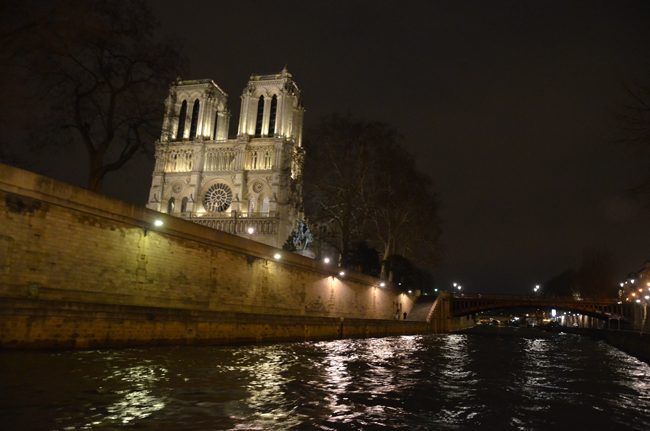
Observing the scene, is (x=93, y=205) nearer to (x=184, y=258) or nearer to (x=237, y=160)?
(x=184, y=258)

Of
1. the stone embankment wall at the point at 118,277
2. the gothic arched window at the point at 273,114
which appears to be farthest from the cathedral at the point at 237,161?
the stone embankment wall at the point at 118,277

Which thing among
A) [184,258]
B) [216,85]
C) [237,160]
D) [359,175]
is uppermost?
[216,85]

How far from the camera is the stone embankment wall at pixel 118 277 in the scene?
40.7 feet

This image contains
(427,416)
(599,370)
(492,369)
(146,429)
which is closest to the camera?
(146,429)

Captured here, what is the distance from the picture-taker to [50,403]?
630cm

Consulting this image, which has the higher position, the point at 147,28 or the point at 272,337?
the point at 147,28

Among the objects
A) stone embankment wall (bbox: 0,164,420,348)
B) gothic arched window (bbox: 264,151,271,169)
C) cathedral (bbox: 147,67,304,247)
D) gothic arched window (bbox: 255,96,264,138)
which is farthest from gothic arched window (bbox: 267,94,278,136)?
stone embankment wall (bbox: 0,164,420,348)

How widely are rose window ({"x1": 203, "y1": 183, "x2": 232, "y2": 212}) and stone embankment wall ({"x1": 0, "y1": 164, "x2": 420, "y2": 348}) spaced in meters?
46.7

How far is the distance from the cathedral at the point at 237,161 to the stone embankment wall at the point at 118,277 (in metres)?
43.1

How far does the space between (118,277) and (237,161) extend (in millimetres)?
→ 55895

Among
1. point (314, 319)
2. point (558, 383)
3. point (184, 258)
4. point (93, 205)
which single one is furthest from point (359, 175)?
point (558, 383)

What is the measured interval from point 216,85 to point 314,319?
61777 mm

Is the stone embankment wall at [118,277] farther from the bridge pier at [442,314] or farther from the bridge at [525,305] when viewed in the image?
the bridge at [525,305]

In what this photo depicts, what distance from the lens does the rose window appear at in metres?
71.8
